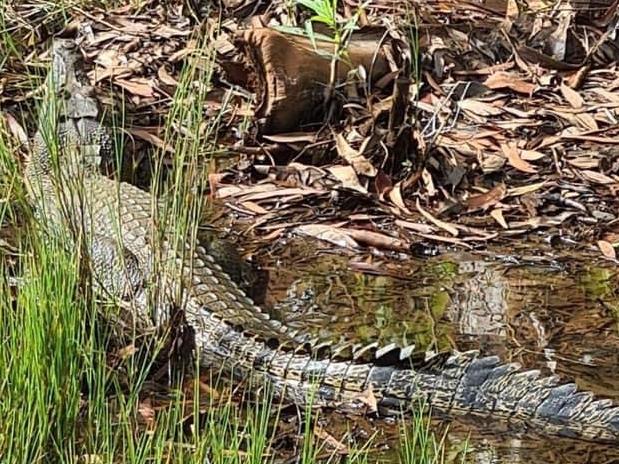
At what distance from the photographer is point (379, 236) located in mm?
3957

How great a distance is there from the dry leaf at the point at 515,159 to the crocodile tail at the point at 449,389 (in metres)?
1.61

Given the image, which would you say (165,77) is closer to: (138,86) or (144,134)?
(138,86)

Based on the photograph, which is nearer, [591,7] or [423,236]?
[423,236]

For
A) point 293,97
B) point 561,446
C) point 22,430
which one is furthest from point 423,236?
point 22,430

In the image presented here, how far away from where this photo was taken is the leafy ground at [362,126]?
364 centimetres

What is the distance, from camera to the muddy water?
Answer: 10.5 ft

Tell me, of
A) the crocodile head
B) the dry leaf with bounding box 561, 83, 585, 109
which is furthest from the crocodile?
the dry leaf with bounding box 561, 83, 585, 109

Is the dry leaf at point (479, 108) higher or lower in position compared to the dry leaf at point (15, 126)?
higher

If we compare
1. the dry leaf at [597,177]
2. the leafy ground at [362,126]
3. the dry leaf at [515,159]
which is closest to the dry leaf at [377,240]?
the leafy ground at [362,126]

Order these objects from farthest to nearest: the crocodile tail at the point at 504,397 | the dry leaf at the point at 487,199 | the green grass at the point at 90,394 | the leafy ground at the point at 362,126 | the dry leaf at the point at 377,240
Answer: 1. the dry leaf at the point at 487,199
2. the dry leaf at the point at 377,240
3. the leafy ground at the point at 362,126
4. the crocodile tail at the point at 504,397
5. the green grass at the point at 90,394

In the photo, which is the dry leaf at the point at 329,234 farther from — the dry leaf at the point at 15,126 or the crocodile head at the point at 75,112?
the dry leaf at the point at 15,126

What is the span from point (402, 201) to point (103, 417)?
206 cm

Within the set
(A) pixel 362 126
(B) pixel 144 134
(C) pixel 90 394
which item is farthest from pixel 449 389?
(B) pixel 144 134

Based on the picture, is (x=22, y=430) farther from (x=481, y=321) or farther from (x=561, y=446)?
(x=481, y=321)
